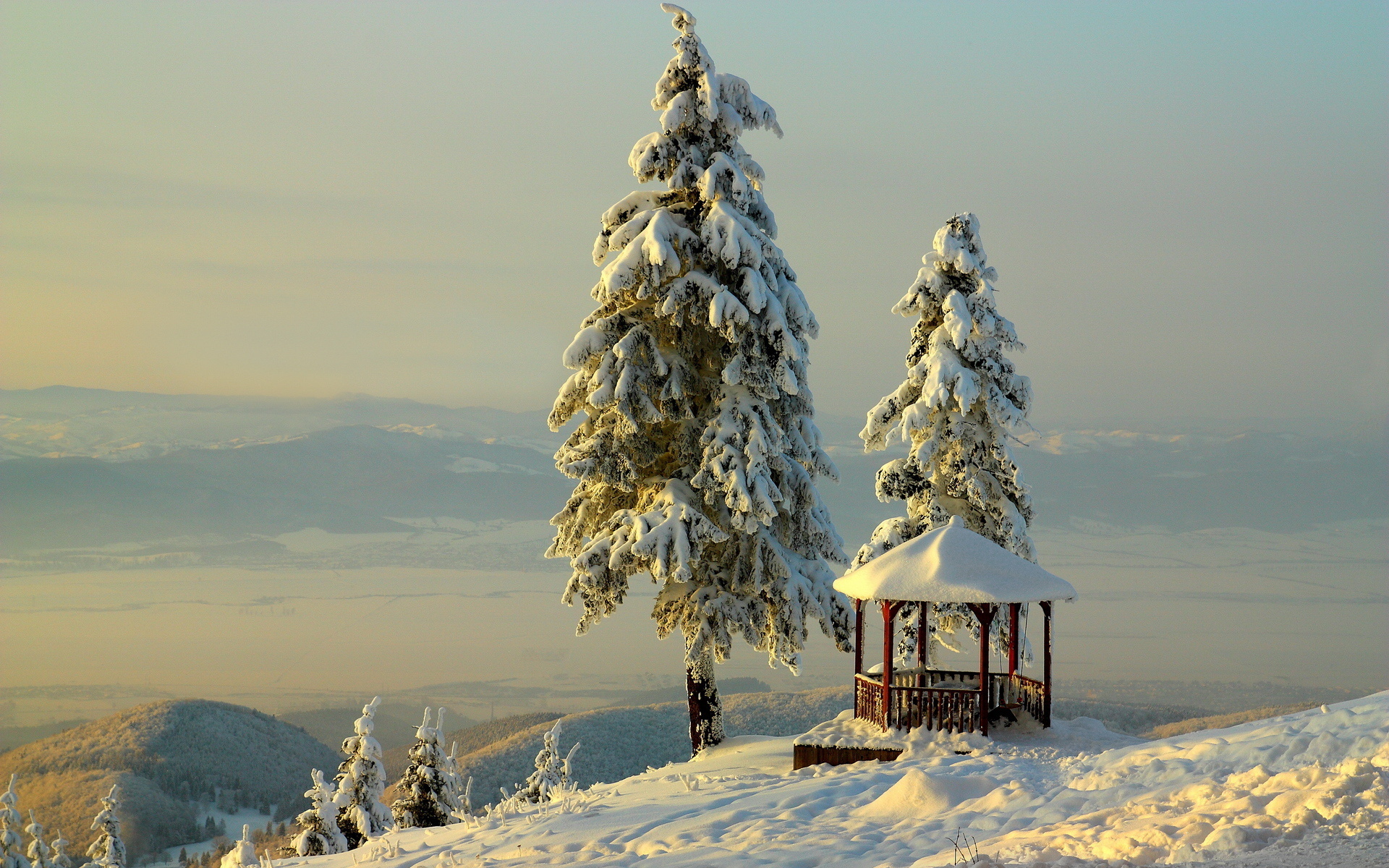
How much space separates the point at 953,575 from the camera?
18.6m

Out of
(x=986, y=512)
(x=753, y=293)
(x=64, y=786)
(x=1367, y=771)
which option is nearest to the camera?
(x=1367, y=771)

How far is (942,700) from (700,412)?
7.87 metres

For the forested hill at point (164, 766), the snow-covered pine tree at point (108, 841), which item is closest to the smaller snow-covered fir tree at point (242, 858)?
the snow-covered pine tree at point (108, 841)

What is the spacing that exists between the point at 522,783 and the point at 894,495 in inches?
818

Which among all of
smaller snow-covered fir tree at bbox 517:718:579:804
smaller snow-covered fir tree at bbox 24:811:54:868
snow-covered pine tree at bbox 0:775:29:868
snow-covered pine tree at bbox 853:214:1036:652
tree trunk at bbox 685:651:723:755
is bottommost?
smaller snow-covered fir tree at bbox 24:811:54:868

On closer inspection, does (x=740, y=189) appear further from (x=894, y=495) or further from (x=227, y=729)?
(x=227, y=729)

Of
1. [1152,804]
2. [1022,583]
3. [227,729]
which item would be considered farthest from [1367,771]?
[227,729]

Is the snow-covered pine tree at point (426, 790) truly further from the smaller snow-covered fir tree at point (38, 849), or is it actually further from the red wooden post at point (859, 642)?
the smaller snow-covered fir tree at point (38, 849)

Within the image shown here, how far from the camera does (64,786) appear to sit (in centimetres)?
4212

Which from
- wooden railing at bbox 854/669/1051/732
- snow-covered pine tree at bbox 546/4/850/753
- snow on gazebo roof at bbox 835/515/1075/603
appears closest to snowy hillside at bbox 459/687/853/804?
snow-covered pine tree at bbox 546/4/850/753

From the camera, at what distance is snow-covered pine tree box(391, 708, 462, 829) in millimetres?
24688

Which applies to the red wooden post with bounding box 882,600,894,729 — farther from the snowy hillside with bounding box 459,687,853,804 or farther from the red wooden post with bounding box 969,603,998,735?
the snowy hillside with bounding box 459,687,853,804

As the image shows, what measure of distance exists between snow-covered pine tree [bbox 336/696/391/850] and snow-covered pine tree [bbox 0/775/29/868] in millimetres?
11872

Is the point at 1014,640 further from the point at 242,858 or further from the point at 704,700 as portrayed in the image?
the point at 242,858
